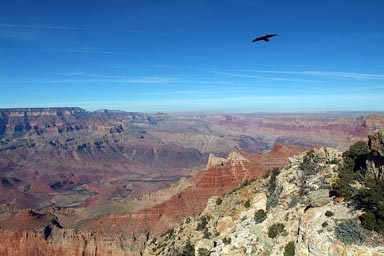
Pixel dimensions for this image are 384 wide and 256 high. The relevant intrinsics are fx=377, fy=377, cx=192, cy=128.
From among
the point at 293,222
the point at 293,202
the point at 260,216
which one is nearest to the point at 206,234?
the point at 260,216

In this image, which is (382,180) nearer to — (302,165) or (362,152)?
(362,152)

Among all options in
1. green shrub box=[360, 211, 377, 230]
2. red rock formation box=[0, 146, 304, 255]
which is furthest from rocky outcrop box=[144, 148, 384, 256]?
red rock formation box=[0, 146, 304, 255]

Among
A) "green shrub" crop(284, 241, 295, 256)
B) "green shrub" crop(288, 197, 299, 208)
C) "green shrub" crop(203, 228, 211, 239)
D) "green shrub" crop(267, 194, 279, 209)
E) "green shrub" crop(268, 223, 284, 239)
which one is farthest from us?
"green shrub" crop(203, 228, 211, 239)

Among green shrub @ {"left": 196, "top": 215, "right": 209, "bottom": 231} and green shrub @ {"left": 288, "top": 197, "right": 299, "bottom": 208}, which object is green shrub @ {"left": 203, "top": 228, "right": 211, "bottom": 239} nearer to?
green shrub @ {"left": 196, "top": 215, "right": 209, "bottom": 231}

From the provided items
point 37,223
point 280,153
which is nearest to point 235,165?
point 280,153

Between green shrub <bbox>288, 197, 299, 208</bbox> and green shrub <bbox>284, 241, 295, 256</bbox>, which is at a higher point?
green shrub <bbox>288, 197, 299, 208</bbox>

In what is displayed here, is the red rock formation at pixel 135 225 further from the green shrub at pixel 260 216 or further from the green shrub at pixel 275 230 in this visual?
the green shrub at pixel 275 230

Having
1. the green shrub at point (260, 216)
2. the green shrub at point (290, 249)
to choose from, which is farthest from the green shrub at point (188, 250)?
the green shrub at point (290, 249)
